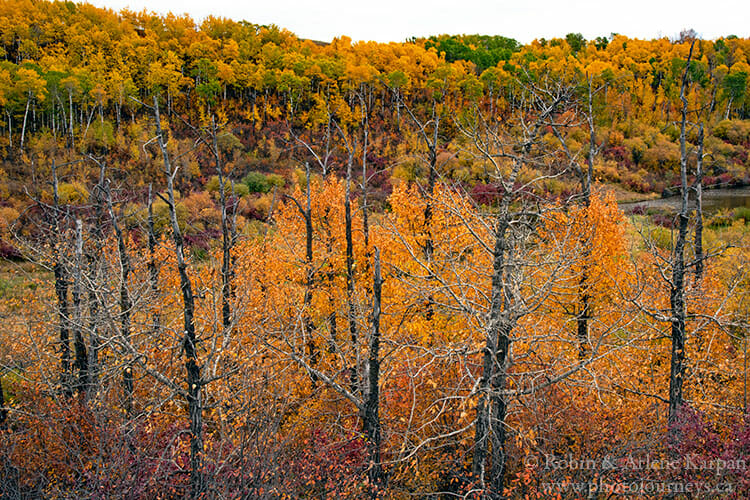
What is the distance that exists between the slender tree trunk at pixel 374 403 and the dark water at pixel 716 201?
41136mm

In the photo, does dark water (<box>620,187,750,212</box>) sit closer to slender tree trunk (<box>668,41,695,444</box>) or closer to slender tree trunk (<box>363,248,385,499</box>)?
slender tree trunk (<box>668,41,695,444</box>)

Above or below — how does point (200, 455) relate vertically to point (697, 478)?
above

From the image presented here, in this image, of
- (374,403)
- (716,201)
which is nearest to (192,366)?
(374,403)

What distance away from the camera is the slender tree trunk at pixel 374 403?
9047 mm

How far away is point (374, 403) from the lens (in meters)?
9.60

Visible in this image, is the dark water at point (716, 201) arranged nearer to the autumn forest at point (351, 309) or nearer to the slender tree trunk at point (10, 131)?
the autumn forest at point (351, 309)

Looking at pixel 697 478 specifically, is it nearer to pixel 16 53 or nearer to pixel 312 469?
pixel 312 469

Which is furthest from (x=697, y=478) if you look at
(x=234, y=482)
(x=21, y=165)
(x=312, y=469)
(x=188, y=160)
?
(x=21, y=165)

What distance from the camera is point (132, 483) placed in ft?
25.6

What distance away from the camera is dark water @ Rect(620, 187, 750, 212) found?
4367 centimetres

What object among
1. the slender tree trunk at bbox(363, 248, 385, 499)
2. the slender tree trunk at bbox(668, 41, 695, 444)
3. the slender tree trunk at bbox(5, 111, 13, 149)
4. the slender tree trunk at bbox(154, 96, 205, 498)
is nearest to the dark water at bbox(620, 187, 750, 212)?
the slender tree trunk at bbox(668, 41, 695, 444)

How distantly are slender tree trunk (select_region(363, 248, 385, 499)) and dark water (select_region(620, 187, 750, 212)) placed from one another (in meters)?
41.1

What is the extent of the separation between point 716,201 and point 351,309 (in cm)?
4753

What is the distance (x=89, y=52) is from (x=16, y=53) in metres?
9.34
